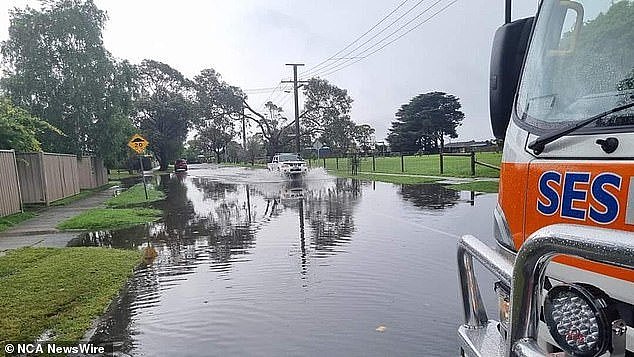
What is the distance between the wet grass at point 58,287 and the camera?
4617 mm

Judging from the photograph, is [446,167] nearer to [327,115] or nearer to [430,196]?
[430,196]

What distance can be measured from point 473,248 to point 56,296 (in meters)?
5.23

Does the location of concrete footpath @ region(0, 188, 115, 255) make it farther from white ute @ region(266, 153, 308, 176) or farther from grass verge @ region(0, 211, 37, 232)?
white ute @ region(266, 153, 308, 176)

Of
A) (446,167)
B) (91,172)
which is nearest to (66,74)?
(91,172)

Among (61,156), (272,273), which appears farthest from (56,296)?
(61,156)

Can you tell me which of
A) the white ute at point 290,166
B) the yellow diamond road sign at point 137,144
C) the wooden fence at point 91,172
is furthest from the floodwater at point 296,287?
the white ute at point 290,166

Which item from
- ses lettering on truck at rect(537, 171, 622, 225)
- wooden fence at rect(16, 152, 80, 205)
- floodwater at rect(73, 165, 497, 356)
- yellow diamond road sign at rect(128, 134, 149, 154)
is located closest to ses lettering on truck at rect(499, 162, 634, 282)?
ses lettering on truck at rect(537, 171, 622, 225)

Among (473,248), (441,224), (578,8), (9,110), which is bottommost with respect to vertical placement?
(441,224)

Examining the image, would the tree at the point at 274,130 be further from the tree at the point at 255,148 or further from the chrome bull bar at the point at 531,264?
the chrome bull bar at the point at 531,264

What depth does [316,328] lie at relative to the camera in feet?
14.8

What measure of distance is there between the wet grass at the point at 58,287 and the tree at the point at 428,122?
2405 inches

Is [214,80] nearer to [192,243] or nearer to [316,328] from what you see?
[192,243]

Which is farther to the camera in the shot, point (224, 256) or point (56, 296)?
point (224, 256)

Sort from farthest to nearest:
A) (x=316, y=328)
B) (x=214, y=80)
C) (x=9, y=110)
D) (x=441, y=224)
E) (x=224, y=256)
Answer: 1. (x=214, y=80)
2. (x=9, y=110)
3. (x=441, y=224)
4. (x=224, y=256)
5. (x=316, y=328)
